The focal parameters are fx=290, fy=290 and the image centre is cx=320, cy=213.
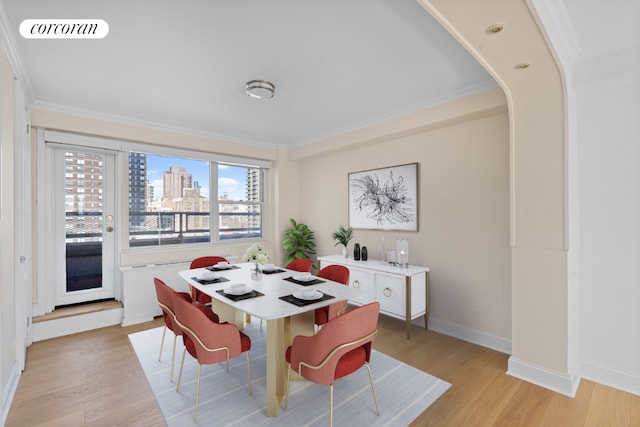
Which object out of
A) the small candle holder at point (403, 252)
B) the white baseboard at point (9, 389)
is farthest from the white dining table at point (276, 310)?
the white baseboard at point (9, 389)

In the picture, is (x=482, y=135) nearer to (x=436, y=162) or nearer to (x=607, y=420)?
(x=436, y=162)

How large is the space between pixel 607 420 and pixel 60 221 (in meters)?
5.78

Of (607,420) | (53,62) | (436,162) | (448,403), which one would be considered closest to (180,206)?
Answer: (53,62)

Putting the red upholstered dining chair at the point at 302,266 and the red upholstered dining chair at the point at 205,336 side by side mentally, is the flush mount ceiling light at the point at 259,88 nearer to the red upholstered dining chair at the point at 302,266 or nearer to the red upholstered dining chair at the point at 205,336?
the red upholstered dining chair at the point at 302,266

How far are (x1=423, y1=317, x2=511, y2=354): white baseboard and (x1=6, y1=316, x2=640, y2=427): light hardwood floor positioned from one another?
89mm

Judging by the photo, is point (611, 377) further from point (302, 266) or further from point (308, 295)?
point (302, 266)

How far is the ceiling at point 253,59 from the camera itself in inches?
73.4

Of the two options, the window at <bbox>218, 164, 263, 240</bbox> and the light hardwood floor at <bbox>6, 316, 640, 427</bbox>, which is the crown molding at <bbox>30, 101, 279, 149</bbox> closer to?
the window at <bbox>218, 164, 263, 240</bbox>

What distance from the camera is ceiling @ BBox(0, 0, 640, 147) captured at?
6.12ft

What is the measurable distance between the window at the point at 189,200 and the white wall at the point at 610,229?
463 cm

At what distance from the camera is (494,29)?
5.65ft

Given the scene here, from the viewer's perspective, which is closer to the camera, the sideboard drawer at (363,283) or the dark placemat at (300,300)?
the dark placemat at (300,300)

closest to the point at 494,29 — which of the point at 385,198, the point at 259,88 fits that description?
the point at 259,88

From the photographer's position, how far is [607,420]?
2.01 metres
